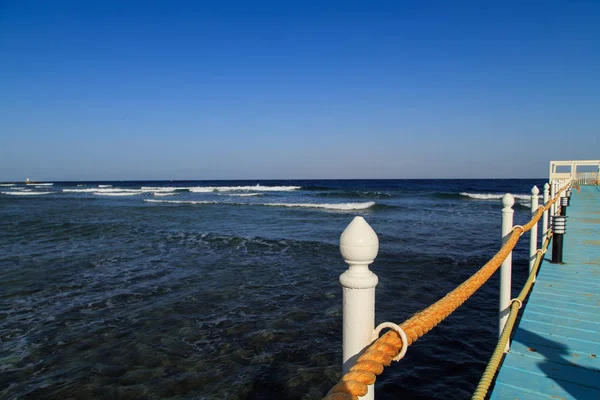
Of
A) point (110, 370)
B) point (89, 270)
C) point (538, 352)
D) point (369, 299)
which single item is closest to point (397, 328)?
point (369, 299)

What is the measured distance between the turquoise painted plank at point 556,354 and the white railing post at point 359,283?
2.21 m

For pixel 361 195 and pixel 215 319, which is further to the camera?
pixel 361 195

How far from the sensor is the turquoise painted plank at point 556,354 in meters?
2.44

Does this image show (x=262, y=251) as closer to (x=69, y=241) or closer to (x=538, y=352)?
(x=69, y=241)

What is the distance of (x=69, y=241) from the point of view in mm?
11750

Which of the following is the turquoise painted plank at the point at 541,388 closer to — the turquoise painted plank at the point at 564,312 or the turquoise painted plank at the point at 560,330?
the turquoise painted plank at the point at 560,330

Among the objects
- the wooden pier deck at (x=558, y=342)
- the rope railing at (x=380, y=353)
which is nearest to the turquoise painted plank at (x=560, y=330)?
the wooden pier deck at (x=558, y=342)

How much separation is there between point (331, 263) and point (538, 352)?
20.6 feet

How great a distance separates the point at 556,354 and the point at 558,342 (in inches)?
9.6

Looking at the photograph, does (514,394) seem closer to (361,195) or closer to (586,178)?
(586,178)

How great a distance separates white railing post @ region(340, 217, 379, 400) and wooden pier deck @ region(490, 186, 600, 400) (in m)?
1.63

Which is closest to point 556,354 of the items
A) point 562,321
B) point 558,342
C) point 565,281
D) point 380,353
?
point 558,342

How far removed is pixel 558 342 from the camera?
276 cm

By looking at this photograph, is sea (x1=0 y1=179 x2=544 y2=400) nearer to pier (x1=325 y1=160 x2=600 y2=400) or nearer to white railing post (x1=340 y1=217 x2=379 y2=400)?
pier (x1=325 y1=160 x2=600 y2=400)
